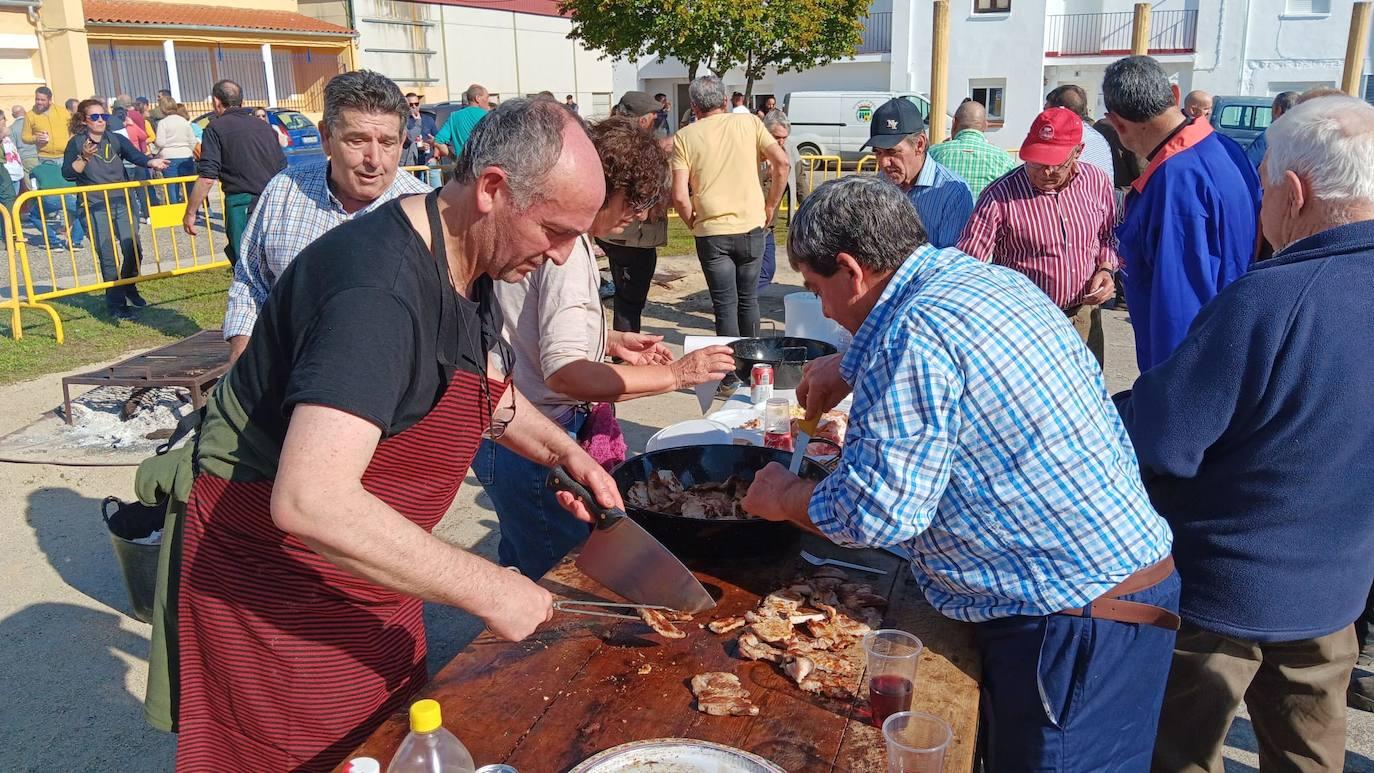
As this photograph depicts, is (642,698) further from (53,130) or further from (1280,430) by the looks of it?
(53,130)

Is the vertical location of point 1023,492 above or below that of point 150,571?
above

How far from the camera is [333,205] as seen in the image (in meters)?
3.85

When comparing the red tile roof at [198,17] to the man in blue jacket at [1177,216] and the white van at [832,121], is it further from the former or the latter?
the man in blue jacket at [1177,216]

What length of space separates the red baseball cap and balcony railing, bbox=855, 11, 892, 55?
3055cm

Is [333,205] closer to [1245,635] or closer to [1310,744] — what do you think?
[1245,635]

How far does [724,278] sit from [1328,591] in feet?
17.6

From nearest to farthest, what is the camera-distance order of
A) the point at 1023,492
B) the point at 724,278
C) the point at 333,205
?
the point at 1023,492, the point at 333,205, the point at 724,278

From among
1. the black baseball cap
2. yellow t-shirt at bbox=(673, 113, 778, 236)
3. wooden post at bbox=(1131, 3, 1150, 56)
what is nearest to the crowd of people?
the black baseball cap

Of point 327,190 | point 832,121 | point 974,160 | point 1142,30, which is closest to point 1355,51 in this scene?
point 1142,30

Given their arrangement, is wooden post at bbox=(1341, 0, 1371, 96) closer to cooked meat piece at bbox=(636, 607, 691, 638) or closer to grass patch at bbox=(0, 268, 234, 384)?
grass patch at bbox=(0, 268, 234, 384)

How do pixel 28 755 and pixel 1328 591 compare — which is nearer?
pixel 1328 591

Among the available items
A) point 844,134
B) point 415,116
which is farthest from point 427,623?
point 844,134

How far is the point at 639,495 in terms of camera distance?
9.23 ft

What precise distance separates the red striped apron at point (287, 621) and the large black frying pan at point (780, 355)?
6.66 ft
